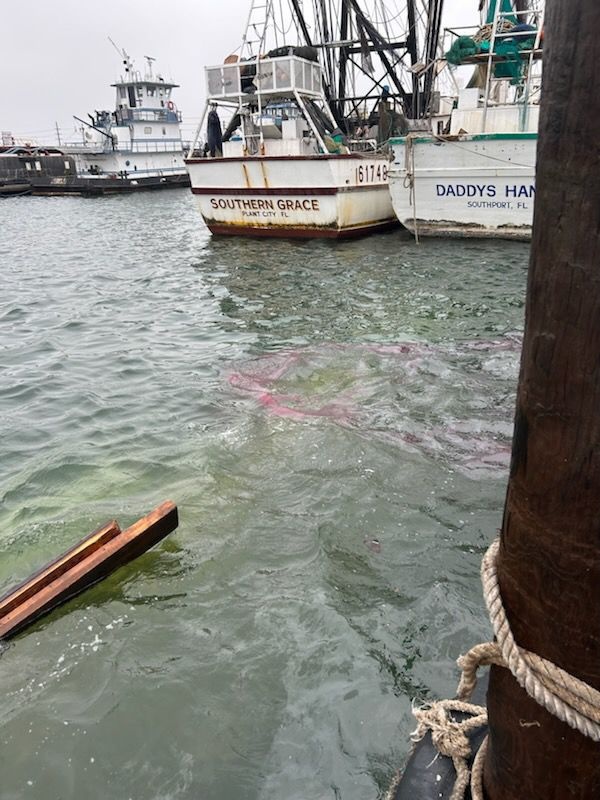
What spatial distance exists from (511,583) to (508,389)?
196 inches

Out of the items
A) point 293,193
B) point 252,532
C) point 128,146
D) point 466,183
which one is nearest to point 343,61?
point 293,193

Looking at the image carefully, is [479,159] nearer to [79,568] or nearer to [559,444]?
[79,568]

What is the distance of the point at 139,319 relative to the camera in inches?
398

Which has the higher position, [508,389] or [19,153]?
[19,153]

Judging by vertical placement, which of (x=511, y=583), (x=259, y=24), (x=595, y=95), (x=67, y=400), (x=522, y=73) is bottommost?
(x=67, y=400)

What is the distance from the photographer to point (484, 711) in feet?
6.66

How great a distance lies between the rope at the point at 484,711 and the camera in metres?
1.34

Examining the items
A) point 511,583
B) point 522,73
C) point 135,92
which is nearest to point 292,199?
point 522,73

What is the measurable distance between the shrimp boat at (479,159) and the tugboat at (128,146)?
38520 millimetres

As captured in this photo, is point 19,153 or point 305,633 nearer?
point 305,633

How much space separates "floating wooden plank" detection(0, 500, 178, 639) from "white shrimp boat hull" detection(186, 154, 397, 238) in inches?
506

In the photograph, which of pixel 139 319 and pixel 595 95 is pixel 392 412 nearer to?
pixel 595 95

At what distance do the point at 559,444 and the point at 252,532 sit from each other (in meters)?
3.05

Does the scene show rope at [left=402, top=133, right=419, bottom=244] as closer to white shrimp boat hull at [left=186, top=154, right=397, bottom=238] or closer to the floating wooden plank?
white shrimp boat hull at [left=186, top=154, right=397, bottom=238]
